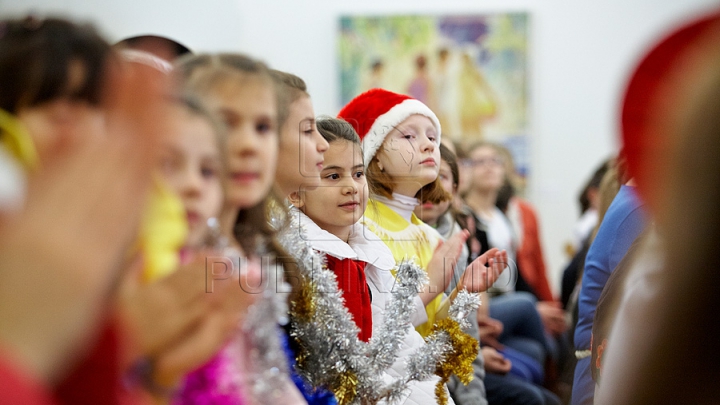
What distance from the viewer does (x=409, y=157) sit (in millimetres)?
1008

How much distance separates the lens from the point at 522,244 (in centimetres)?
303

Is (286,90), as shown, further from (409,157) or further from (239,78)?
(409,157)

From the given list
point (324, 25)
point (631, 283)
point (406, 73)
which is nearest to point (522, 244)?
point (406, 73)

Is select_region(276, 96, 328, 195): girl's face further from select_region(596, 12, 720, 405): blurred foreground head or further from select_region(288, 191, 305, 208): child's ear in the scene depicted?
select_region(596, 12, 720, 405): blurred foreground head

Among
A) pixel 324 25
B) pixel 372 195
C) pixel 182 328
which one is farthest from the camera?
pixel 324 25

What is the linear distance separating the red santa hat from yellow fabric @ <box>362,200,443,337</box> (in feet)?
0.26

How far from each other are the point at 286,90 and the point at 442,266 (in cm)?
38

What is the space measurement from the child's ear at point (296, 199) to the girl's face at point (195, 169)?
11.8 inches

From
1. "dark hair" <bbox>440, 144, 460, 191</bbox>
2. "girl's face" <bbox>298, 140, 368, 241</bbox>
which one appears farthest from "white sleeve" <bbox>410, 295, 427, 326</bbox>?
"dark hair" <bbox>440, 144, 460, 191</bbox>

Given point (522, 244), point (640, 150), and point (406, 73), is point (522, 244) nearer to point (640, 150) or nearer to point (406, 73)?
point (406, 73)

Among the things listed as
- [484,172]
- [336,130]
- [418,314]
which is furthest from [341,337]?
[484,172]

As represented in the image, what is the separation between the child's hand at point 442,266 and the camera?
1.02m

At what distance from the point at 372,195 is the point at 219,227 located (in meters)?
0.41

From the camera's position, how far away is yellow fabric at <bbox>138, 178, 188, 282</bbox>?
1.65 ft
